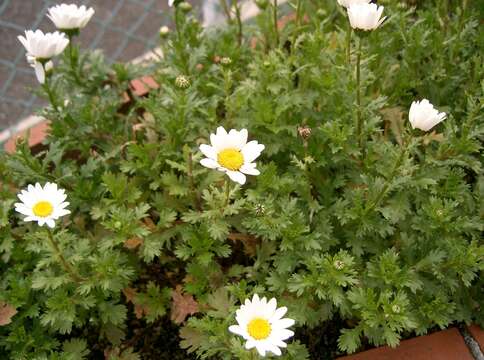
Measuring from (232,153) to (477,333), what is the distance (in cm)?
94

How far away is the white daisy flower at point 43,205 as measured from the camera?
1675 millimetres

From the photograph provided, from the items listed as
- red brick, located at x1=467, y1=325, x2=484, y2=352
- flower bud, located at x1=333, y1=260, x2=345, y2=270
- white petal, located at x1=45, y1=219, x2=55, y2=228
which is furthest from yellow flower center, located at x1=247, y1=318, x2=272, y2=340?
red brick, located at x1=467, y1=325, x2=484, y2=352

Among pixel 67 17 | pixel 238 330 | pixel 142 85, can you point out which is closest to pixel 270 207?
pixel 238 330

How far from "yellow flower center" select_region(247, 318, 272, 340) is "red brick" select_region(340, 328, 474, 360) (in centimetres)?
48

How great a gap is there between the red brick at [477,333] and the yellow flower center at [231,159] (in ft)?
2.93

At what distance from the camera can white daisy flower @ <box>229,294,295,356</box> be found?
147 centimetres

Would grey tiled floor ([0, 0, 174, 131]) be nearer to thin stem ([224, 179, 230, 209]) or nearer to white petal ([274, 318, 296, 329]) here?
thin stem ([224, 179, 230, 209])

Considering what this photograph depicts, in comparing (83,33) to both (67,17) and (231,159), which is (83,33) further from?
(231,159)

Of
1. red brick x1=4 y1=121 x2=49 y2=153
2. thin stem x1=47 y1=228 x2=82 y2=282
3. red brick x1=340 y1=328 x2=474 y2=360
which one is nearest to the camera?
thin stem x1=47 y1=228 x2=82 y2=282

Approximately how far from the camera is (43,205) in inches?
67.5

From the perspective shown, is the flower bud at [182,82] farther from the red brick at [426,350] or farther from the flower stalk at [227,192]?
the red brick at [426,350]

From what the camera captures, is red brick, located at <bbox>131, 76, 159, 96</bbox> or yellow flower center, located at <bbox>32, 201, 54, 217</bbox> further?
red brick, located at <bbox>131, 76, 159, 96</bbox>

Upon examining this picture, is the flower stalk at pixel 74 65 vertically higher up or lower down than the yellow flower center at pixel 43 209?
higher up

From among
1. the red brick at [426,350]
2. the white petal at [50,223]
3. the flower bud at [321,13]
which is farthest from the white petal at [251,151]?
the flower bud at [321,13]
